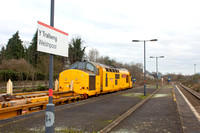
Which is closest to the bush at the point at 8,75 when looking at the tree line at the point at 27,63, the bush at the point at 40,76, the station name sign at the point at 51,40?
the tree line at the point at 27,63

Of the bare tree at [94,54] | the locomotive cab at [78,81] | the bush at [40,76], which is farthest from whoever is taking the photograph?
the bare tree at [94,54]

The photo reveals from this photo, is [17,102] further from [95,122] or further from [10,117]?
[95,122]

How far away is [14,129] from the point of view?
6.09 metres

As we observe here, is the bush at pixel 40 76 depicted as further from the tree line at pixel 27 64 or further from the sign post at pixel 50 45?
the sign post at pixel 50 45

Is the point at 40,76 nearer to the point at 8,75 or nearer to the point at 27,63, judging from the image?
the point at 27,63

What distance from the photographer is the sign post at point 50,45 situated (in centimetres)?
415

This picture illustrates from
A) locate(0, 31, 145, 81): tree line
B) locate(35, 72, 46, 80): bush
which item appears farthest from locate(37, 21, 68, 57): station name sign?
locate(35, 72, 46, 80): bush

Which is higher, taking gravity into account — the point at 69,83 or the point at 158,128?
the point at 69,83

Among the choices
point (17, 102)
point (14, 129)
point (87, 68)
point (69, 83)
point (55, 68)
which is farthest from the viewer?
point (55, 68)

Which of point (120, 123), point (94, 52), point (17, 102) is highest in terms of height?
point (94, 52)

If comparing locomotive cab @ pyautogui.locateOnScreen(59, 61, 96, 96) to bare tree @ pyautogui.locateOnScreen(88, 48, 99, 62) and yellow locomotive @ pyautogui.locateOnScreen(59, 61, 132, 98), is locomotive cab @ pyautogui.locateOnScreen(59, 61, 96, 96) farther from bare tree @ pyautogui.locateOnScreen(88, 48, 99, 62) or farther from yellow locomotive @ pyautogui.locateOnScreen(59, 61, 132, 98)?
bare tree @ pyautogui.locateOnScreen(88, 48, 99, 62)

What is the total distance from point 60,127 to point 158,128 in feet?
12.1

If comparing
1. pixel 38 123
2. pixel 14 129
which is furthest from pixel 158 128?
pixel 14 129

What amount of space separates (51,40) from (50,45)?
0.14 m
